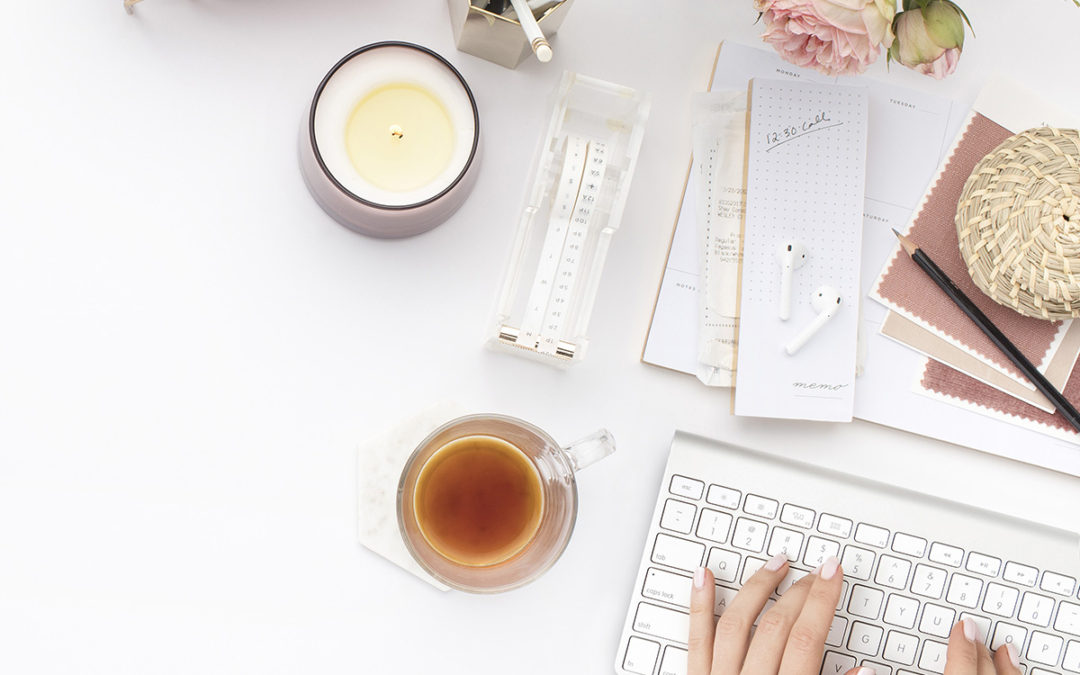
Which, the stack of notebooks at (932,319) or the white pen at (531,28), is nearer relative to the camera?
the white pen at (531,28)

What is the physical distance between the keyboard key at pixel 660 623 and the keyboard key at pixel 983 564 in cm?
23

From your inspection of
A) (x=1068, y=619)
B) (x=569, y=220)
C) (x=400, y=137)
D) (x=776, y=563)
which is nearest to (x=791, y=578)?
(x=776, y=563)

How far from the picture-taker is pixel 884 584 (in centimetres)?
64

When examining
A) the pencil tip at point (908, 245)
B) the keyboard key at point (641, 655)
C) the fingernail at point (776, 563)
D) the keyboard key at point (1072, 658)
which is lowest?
the keyboard key at point (641, 655)

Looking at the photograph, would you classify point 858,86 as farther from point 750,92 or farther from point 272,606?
point 272,606

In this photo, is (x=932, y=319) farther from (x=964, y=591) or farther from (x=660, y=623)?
(x=660, y=623)

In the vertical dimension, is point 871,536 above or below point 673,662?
above

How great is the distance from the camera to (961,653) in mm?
613

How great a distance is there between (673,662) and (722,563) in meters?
0.09

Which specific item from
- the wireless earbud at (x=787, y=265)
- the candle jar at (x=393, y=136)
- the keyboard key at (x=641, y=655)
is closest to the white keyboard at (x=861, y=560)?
the keyboard key at (x=641, y=655)

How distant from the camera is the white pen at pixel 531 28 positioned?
1.72 feet

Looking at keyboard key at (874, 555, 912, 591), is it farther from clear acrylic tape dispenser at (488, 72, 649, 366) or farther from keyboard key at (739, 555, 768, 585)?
clear acrylic tape dispenser at (488, 72, 649, 366)

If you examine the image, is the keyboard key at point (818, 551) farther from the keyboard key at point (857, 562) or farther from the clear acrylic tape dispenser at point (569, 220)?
the clear acrylic tape dispenser at point (569, 220)

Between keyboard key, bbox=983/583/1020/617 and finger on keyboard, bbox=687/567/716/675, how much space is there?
0.74 feet
